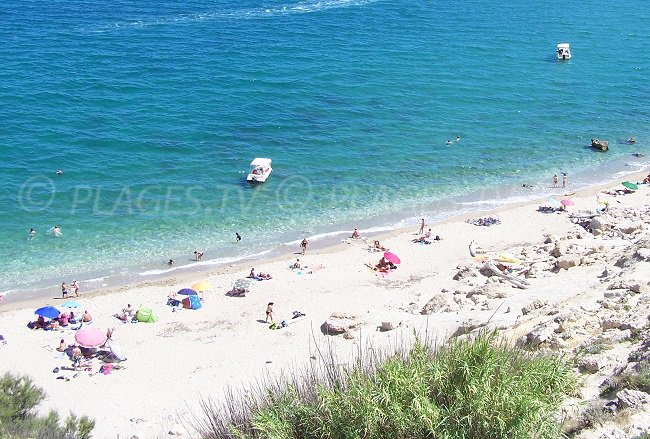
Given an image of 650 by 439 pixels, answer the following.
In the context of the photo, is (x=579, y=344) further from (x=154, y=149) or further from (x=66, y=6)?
(x=66, y=6)

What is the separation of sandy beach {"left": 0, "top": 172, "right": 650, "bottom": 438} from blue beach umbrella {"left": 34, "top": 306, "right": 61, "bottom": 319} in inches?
29.0

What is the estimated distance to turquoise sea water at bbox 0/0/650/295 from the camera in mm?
41781

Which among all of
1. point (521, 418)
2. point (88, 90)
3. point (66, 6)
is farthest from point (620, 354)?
point (66, 6)

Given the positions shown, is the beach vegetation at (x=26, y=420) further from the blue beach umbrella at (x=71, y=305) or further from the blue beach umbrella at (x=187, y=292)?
the blue beach umbrella at (x=187, y=292)

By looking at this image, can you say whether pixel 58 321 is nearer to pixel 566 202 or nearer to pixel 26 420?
pixel 26 420

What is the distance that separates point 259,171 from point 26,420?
98.5 ft

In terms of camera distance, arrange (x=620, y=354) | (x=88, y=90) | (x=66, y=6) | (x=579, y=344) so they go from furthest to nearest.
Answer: (x=66, y=6) < (x=88, y=90) < (x=579, y=344) < (x=620, y=354)

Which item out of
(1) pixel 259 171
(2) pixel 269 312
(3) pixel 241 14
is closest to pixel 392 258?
(2) pixel 269 312

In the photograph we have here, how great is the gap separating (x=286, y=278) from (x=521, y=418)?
2369 cm

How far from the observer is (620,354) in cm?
1780

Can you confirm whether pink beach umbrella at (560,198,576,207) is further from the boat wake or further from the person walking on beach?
the boat wake

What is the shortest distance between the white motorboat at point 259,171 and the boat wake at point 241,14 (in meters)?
35.0

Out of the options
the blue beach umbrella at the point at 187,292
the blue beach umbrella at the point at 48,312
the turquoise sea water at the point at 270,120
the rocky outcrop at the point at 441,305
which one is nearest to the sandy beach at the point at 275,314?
the rocky outcrop at the point at 441,305

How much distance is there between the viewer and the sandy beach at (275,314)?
24625 mm
